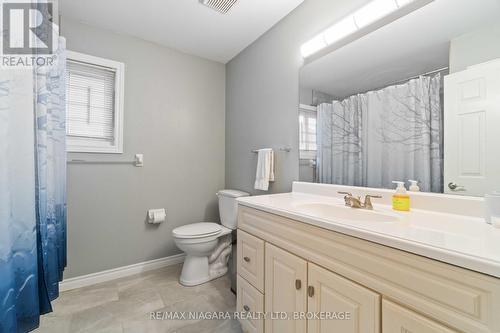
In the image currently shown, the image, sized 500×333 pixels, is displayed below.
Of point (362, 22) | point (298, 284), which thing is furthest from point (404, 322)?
point (362, 22)

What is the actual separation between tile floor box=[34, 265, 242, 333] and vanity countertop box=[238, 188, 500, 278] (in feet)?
3.32

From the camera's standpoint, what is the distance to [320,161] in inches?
58.7

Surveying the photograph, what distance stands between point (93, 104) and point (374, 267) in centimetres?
237

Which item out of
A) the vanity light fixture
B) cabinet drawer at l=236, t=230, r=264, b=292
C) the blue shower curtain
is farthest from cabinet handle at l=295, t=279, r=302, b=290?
the vanity light fixture

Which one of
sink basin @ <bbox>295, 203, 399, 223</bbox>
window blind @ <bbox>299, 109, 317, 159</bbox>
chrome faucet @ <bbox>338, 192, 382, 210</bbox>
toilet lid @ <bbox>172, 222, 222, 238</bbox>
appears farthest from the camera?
toilet lid @ <bbox>172, 222, 222, 238</bbox>

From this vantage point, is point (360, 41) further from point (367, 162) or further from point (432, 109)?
point (367, 162)

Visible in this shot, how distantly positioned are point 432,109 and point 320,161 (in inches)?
26.1

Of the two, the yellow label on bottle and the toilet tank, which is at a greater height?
the yellow label on bottle

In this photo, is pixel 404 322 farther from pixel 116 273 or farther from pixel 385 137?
pixel 116 273

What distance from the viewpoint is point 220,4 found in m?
1.58

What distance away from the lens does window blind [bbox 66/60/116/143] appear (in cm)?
181

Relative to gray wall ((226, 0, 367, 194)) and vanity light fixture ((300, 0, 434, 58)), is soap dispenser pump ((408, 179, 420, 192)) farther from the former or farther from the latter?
vanity light fixture ((300, 0, 434, 58))

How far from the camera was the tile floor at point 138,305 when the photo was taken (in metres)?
1.33

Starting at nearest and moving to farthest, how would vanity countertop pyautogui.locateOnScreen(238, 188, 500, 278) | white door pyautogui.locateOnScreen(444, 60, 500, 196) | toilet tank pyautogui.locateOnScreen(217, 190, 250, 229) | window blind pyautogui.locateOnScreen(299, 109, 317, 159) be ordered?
vanity countertop pyautogui.locateOnScreen(238, 188, 500, 278), white door pyautogui.locateOnScreen(444, 60, 500, 196), window blind pyautogui.locateOnScreen(299, 109, 317, 159), toilet tank pyautogui.locateOnScreen(217, 190, 250, 229)
